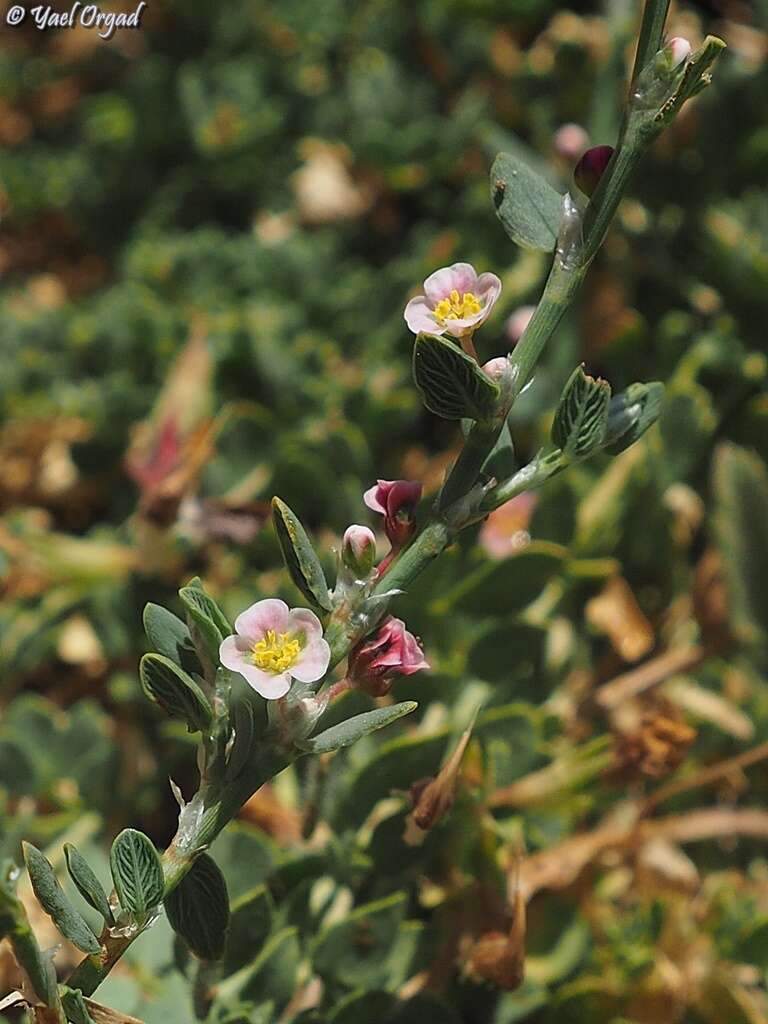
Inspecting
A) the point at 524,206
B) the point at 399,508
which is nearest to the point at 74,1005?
the point at 399,508

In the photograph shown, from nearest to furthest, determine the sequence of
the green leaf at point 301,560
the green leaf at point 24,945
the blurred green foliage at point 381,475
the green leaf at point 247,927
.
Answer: the green leaf at point 24,945 → the green leaf at point 301,560 → the green leaf at point 247,927 → the blurred green foliage at point 381,475

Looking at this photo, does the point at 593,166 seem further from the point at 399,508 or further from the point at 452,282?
the point at 399,508

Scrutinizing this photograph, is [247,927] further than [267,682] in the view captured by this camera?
Yes

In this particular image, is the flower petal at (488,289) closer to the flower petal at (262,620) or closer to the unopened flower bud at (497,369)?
the unopened flower bud at (497,369)

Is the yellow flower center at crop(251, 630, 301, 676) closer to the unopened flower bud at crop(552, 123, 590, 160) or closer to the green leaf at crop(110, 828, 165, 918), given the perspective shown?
the green leaf at crop(110, 828, 165, 918)

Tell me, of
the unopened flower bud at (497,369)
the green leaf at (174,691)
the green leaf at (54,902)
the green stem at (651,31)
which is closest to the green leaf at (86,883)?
the green leaf at (54,902)

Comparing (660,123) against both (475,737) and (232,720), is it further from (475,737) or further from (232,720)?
(475,737)

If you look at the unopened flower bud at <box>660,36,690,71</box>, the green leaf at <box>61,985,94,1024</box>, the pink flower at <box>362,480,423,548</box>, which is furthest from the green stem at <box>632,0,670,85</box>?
the green leaf at <box>61,985,94,1024</box>
